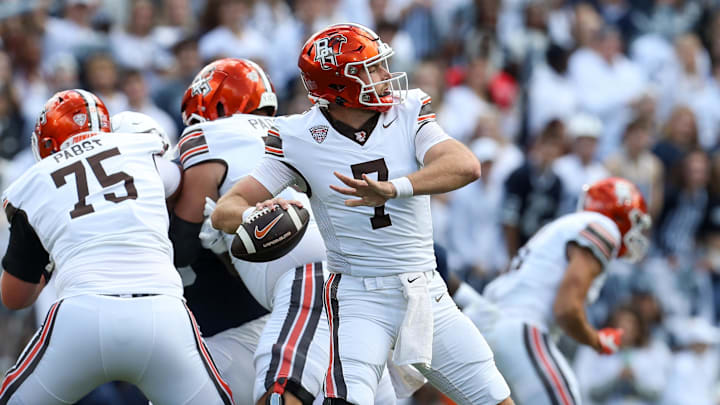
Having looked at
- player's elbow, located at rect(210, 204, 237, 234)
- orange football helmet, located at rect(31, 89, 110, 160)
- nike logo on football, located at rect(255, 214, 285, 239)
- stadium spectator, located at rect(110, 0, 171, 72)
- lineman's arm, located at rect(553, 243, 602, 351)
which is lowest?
lineman's arm, located at rect(553, 243, 602, 351)

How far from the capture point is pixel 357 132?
15.0 feet

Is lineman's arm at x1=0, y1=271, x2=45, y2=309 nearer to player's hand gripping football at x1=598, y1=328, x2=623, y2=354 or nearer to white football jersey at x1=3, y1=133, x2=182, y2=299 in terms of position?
white football jersey at x1=3, y1=133, x2=182, y2=299

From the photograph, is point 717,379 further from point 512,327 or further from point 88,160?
point 88,160

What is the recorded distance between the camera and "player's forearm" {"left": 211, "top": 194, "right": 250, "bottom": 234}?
4.51m

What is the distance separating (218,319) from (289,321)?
766 mm

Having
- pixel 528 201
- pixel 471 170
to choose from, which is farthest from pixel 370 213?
pixel 528 201

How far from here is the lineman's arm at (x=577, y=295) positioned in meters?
5.96

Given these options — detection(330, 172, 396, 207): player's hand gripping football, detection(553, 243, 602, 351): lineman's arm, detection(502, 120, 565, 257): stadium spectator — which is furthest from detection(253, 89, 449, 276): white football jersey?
detection(502, 120, 565, 257): stadium spectator

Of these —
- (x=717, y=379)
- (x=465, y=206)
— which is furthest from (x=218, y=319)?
(x=717, y=379)

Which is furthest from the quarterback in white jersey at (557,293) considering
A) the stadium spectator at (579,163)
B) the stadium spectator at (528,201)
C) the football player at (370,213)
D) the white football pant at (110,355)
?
the stadium spectator at (579,163)

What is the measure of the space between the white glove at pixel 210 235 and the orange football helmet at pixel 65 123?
2.11 ft

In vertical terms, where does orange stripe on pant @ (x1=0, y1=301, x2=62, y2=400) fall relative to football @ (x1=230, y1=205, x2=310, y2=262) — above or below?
below

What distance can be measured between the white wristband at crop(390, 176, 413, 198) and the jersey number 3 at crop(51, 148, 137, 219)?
127cm

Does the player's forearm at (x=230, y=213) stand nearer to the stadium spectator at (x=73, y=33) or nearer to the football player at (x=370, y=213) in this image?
the football player at (x=370, y=213)
